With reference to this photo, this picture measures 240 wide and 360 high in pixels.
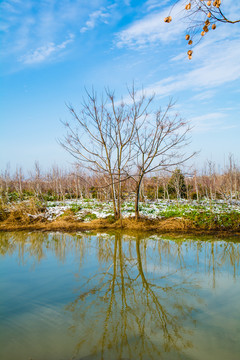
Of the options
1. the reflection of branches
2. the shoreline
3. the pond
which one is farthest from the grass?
the reflection of branches

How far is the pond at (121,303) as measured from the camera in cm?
324

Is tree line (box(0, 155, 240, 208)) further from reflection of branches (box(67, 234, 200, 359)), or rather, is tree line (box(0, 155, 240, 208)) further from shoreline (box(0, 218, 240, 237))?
reflection of branches (box(67, 234, 200, 359))

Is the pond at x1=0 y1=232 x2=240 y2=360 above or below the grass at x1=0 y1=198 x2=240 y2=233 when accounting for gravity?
below

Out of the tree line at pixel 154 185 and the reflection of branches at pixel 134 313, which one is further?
the tree line at pixel 154 185

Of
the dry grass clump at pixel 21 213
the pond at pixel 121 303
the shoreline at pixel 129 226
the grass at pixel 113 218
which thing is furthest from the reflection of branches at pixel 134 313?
the dry grass clump at pixel 21 213

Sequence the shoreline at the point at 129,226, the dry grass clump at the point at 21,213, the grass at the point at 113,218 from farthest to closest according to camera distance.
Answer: the dry grass clump at the point at 21,213 → the grass at the point at 113,218 → the shoreline at the point at 129,226

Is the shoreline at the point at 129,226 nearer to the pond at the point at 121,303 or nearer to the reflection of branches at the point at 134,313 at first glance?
the pond at the point at 121,303

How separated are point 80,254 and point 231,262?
398cm

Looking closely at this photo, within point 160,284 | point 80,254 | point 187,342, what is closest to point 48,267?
point 80,254

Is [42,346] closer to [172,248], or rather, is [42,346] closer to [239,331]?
[239,331]

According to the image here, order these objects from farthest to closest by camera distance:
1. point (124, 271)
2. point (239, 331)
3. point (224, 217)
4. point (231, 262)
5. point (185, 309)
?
1. point (224, 217)
2. point (231, 262)
3. point (124, 271)
4. point (185, 309)
5. point (239, 331)

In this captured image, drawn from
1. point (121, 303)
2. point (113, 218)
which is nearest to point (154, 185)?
point (113, 218)

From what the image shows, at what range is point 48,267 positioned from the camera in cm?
650

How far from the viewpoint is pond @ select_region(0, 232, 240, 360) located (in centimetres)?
324
